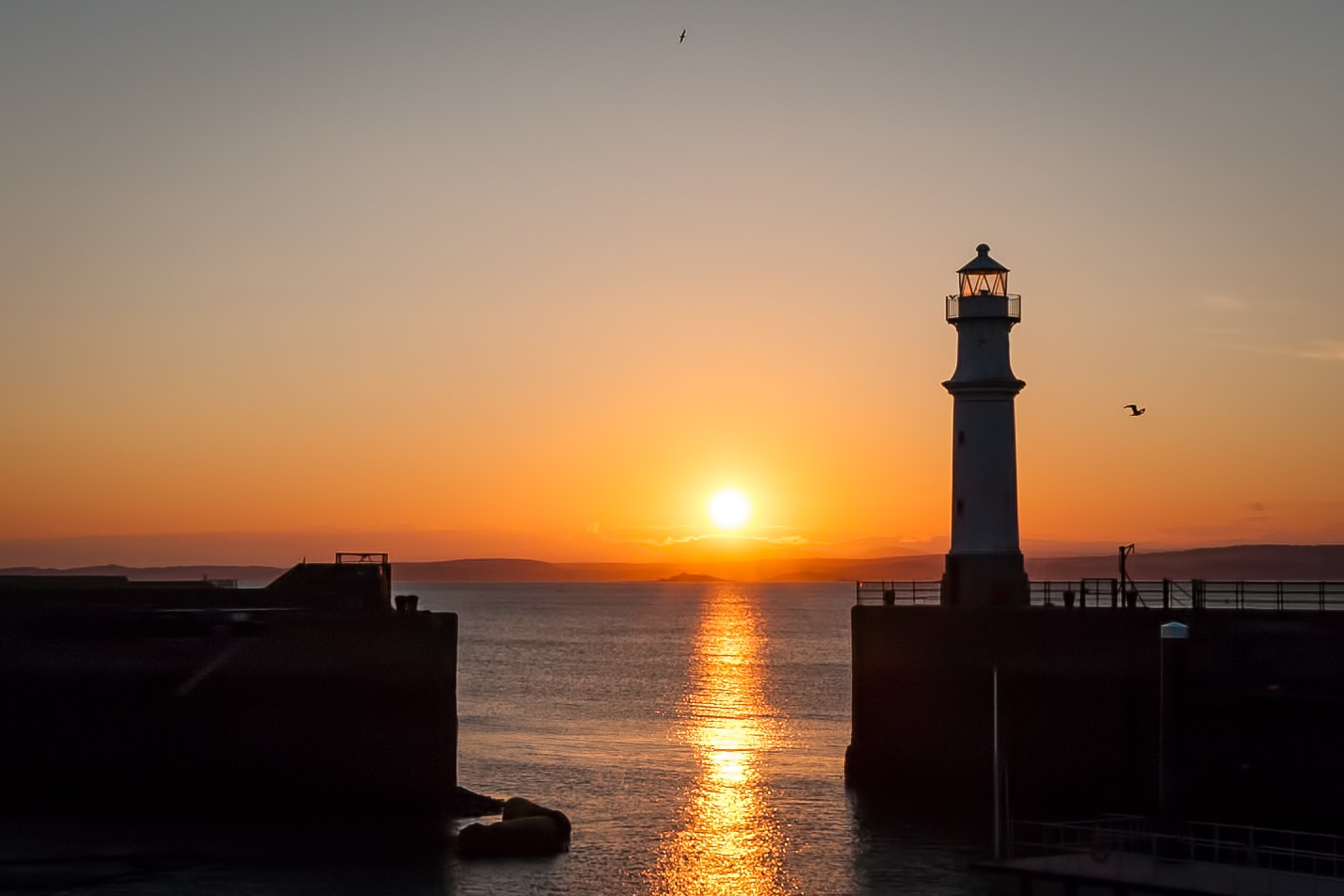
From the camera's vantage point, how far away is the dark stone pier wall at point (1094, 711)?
38438mm

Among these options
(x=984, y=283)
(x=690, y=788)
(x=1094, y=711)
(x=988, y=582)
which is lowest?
(x=690, y=788)

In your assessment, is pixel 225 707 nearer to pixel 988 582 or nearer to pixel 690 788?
pixel 690 788

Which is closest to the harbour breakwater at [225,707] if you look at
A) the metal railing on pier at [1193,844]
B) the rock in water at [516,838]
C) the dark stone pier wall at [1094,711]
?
the rock in water at [516,838]

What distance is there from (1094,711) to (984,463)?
8309mm

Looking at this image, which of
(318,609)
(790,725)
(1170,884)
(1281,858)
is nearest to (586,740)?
(790,725)

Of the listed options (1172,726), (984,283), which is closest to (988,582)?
(984,283)

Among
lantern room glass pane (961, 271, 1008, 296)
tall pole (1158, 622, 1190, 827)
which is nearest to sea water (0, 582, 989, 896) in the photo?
tall pole (1158, 622, 1190, 827)

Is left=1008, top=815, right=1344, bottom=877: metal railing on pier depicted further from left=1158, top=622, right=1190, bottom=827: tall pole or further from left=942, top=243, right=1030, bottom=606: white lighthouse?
left=942, top=243, right=1030, bottom=606: white lighthouse

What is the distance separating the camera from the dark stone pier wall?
126 ft

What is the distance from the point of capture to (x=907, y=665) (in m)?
46.3

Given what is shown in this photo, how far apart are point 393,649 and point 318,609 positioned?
8.47 feet

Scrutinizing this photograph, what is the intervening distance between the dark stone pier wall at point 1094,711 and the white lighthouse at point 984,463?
186 centimetres

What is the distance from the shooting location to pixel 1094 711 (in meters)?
41.8

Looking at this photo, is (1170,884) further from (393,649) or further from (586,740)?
(586,740)
